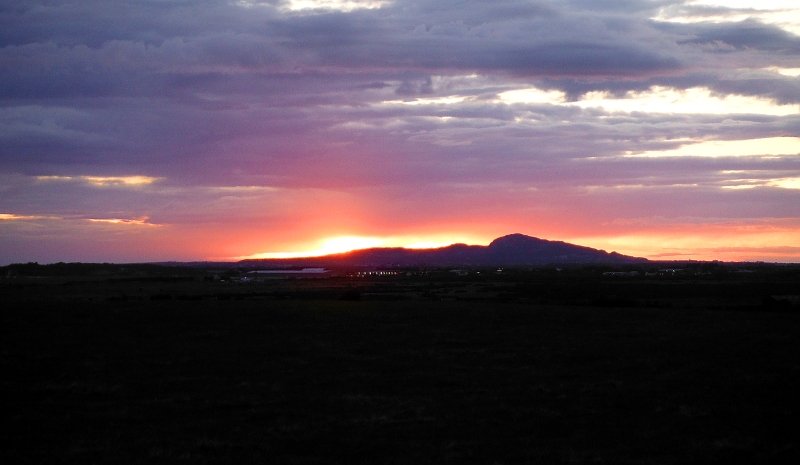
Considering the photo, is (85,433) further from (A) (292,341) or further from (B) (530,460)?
(A) (292,341)

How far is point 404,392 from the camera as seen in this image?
1966 cm

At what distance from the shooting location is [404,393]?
19484 millimetres

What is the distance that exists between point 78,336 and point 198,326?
6.90 meters

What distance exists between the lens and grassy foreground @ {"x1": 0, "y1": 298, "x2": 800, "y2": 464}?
1303 cm

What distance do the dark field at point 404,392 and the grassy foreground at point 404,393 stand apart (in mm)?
77

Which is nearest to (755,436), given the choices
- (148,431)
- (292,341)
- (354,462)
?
(354,462)

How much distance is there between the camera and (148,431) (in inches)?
591

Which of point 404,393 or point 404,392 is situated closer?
point 404,393

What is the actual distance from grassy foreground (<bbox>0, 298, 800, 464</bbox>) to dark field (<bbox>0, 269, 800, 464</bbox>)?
0.08 meters

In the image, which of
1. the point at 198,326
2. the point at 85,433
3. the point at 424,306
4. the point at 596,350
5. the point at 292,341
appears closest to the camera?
the point at 85,433

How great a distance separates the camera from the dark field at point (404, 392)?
13.0 m

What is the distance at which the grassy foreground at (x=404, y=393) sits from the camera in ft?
42.8

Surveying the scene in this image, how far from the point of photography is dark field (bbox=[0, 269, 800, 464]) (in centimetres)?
1305

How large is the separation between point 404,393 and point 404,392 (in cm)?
17
